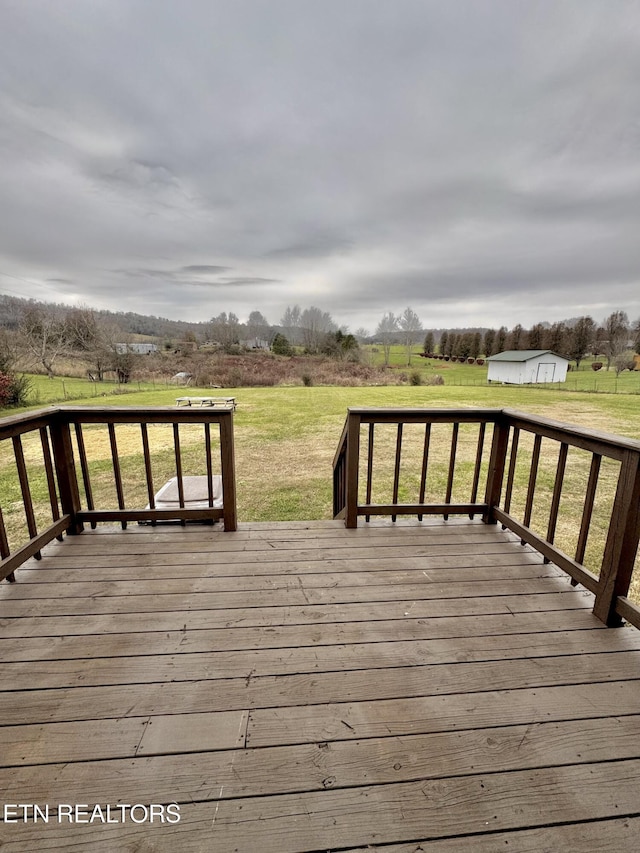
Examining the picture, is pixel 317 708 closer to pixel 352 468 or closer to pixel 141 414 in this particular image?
pixel 352 468

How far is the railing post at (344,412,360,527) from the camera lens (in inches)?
104

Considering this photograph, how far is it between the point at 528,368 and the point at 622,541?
30.3 metres

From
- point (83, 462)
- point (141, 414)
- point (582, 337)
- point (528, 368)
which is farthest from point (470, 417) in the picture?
point (582, 337)

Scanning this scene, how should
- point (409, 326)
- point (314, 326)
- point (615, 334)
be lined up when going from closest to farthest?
point (615, 334), point (409, 326), point (314, 326)

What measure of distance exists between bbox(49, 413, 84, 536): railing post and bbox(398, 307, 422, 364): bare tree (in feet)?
124

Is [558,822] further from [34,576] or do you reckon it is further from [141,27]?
[141,27]

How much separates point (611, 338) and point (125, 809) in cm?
4098

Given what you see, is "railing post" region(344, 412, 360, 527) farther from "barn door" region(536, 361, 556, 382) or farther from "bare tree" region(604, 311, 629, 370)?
"bare tree" region(604, 311, 629, 370)

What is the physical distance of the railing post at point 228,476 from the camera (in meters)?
2.53

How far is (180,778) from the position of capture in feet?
3.53

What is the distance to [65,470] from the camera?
255 centimetres

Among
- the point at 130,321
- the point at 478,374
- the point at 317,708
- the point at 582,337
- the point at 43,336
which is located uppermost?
the point at 130,321

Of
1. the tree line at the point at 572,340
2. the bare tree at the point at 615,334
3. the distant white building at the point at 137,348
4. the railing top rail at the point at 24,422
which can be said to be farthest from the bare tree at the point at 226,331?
the bare tree at the point at 615,334

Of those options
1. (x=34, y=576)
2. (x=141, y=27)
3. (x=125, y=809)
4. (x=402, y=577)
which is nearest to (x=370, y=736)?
(x=125, y=809)
